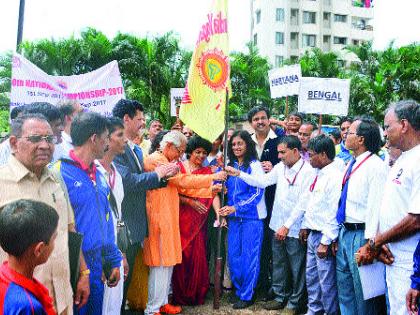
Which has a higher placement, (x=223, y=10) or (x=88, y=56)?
(x=88, y=56)

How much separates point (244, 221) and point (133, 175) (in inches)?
63.0

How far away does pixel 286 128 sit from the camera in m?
6.60

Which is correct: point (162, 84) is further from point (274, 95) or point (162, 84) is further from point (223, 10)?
point (223, 10)

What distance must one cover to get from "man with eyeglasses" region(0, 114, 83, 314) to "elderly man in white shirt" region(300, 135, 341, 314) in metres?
2.42

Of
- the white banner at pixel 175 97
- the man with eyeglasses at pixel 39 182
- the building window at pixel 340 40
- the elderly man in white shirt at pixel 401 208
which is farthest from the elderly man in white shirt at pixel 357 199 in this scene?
the building window at pixel 340 40

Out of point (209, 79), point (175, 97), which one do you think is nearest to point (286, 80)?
point (175, 97)

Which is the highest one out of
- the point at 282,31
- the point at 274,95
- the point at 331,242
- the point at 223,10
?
the point at 282,31

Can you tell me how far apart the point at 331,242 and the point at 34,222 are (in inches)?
115

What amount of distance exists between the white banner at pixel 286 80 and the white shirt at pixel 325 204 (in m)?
3.57

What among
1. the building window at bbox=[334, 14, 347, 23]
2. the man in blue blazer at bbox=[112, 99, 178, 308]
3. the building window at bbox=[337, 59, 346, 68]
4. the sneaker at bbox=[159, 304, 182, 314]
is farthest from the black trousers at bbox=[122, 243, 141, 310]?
the building window at bbox=[334, 14, 347, 23]

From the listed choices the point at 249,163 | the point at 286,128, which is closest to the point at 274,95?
the point at 286,128

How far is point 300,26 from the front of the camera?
46.6 m

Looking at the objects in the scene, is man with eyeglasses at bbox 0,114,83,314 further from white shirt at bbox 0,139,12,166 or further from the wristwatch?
the wristwatch

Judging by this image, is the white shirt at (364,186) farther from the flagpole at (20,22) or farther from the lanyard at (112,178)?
the flagpole at (20,22)
